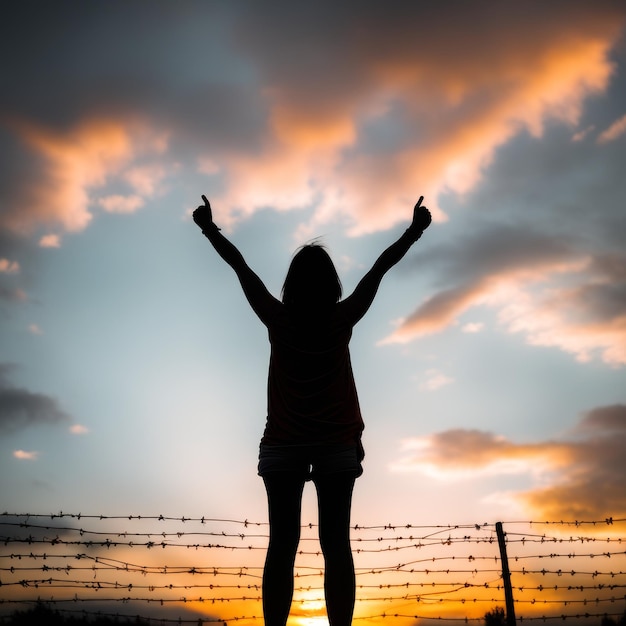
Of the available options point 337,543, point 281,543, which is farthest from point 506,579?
point 281,543

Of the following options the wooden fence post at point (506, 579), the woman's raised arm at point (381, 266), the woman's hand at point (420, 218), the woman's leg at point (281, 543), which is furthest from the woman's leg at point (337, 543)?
the wooden fence post at point (506, 579)

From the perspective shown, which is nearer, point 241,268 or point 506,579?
point 241,268

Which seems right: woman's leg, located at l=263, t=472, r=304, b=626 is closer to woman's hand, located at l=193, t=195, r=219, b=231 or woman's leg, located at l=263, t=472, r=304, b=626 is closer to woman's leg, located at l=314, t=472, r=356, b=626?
woman's leg, located at l=314, t=472, r=356, b=626

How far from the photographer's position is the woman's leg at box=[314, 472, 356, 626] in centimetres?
251

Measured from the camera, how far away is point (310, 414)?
A: 2.66m

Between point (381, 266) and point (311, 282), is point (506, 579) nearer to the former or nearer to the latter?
point (381, 266)

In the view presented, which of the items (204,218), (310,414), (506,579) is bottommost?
(506,579)

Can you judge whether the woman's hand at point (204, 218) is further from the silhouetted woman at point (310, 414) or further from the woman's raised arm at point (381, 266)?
the woman's raised arm at point (381, 266)

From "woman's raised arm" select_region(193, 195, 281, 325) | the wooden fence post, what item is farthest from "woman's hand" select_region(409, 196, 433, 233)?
the wooden fence post

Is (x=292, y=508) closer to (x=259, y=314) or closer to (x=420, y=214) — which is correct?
(x=259, y=314)

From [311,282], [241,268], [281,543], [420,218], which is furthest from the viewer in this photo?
[420,218]

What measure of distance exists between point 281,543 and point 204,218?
161cm

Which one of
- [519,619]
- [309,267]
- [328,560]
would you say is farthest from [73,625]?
[309,267]

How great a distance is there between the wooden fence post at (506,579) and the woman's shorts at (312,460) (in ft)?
16.3
